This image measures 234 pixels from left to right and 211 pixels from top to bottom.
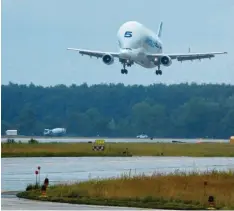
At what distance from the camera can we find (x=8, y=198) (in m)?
32.3

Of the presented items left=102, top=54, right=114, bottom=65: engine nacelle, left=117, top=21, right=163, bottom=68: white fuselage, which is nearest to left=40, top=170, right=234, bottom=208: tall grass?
left=102, top=54, right=114, bottom=65: engine nacelle

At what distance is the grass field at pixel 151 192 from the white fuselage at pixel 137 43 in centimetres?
6900

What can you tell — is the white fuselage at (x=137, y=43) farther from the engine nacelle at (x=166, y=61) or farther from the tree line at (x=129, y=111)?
the tree line at (x=129, y=111)

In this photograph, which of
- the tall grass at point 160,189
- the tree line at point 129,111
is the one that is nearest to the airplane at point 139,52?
the tree line at point 129,111

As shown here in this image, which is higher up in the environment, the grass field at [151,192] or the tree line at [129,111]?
the tree line at [129,111]

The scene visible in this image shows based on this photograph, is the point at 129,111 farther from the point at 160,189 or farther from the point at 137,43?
the point at 160,189

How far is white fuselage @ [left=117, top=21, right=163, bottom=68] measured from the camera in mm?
110688

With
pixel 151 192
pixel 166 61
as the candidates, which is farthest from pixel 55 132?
pixel 151 192

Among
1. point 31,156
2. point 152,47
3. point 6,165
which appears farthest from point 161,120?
point 6,165

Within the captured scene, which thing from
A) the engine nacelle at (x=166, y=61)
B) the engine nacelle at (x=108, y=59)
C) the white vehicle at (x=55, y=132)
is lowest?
the engine nacelle at (x=108, y=59)

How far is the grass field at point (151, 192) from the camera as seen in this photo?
31.6m

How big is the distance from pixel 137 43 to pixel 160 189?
80242 mm

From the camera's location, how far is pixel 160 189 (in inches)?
1406

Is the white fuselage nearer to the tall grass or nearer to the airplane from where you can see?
the airplane
